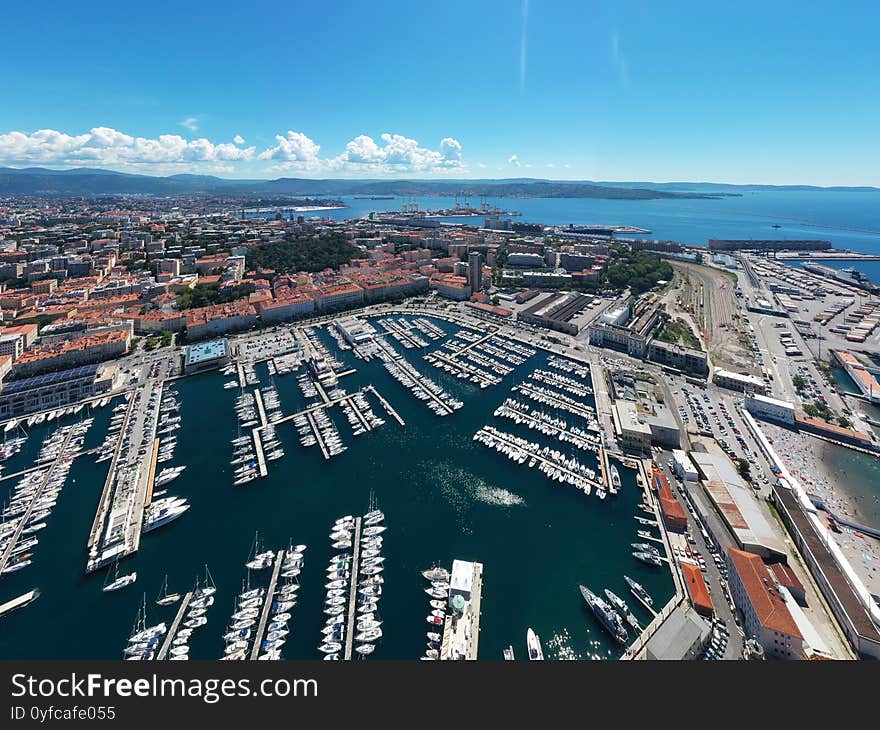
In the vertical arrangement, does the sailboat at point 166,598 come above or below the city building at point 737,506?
below

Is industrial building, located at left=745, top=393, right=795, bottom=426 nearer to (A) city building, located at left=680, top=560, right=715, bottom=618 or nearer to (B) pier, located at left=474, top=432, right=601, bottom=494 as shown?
(B) pier, located at left=474, top=432, right=601, bottom=494

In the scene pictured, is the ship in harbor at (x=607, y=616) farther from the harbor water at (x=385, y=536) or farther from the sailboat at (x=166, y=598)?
the sailboat at (x=166, y=598)

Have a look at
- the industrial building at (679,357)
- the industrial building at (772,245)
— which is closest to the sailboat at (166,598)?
the industrial building at (679,357)

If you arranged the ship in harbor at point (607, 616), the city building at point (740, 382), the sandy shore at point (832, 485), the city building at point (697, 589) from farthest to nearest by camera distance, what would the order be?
1. the city building at point (740, 382)
2. the sandy shore at point (832, 485)
3. the city building at point (697, 589)
4. the ship in harbor at point (607, 616)

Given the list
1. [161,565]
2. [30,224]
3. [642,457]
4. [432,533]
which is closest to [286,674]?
[432,533]

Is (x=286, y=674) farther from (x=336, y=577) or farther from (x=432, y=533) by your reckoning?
(x=432, y=533)

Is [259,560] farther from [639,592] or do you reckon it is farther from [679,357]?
[679,357]

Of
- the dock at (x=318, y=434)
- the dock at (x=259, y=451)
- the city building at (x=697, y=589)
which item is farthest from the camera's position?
the dock at (x=318, y=434)
